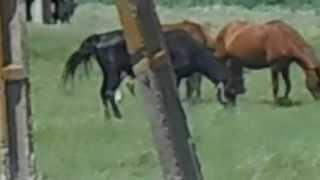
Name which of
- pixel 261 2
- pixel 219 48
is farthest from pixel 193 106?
pixel 261 2

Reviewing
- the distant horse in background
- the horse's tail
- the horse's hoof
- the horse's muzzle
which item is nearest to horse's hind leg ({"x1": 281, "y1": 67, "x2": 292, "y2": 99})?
the horse's muzzle

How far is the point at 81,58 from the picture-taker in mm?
12820

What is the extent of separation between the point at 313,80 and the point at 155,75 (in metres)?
11.9

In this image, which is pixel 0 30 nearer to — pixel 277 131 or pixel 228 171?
pixel 228 171

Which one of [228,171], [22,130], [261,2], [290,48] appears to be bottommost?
[261,2]

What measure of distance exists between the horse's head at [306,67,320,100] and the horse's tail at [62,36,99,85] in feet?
7.49

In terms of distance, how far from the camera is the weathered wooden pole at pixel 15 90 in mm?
2664

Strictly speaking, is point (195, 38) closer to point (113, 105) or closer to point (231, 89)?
point (231, 89)

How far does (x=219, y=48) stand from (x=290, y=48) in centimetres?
80

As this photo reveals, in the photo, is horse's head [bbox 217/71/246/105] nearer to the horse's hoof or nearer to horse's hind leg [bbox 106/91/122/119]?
horse's hind leg [bbox 106/91/122/119]

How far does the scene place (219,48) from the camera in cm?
1444

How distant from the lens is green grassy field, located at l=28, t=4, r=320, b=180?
26.6 feet

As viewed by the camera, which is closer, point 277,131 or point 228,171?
point 228,171

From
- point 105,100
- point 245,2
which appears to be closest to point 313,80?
point 105,100
